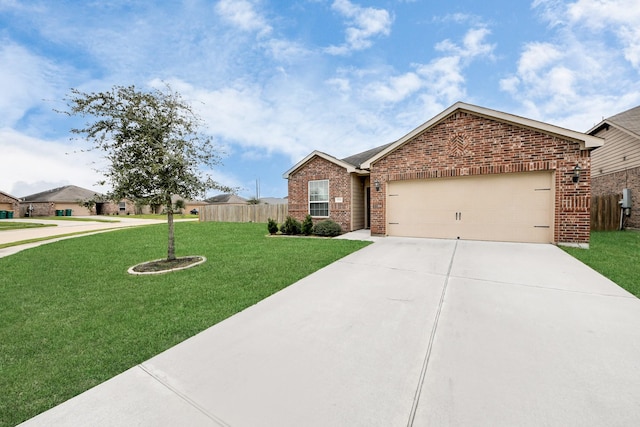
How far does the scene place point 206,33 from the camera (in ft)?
34.2

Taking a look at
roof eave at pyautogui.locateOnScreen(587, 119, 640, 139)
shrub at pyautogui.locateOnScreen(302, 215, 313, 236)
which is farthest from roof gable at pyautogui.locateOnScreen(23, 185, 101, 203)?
roof eave at pyautogui.locateOnScreen(587, 119, 640, 139)

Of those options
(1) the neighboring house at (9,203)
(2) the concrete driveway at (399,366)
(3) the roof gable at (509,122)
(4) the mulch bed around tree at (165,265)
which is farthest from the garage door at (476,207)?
(1) the neighboring house at (9,203)

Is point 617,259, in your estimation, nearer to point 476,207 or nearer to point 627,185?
point 476,207

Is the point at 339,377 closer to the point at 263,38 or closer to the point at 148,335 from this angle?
the point at 148,335

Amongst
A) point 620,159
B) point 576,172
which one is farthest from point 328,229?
point 620,159

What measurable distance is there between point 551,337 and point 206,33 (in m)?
13.5

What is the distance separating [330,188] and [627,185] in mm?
13356

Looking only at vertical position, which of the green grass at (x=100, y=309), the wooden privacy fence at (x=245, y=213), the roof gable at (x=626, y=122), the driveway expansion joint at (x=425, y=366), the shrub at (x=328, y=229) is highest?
the roof gable at (x=626, y=122)

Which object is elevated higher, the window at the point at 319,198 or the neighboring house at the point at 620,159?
the neighboring house at the point at 620,159

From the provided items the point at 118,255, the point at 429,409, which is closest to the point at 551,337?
the point at 429,409

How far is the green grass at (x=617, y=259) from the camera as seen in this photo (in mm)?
4441

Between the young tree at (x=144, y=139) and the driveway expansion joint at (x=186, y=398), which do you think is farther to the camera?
the young tree at (x=144, y=139)

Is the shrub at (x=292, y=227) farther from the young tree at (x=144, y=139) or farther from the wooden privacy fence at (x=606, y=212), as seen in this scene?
the wooden privacy fence at (x=606, y=212)

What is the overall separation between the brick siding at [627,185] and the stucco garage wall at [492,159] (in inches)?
280
